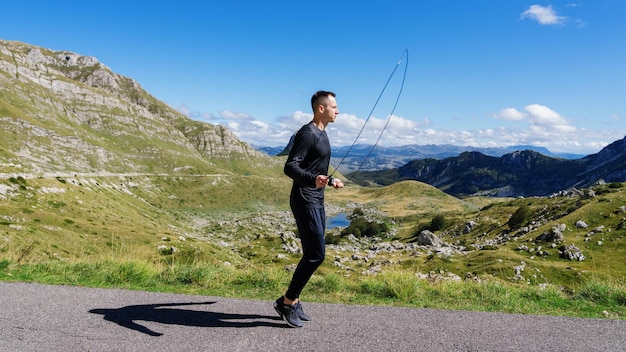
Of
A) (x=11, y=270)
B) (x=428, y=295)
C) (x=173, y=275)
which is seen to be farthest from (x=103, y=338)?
(x=428, y=295)

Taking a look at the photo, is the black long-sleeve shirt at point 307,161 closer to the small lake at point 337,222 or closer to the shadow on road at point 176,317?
the shadow on road at point 176,317

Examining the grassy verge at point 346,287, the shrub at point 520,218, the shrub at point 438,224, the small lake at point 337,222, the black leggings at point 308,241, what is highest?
the black leggings at point 308,241

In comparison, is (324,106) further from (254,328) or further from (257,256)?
(257,256)

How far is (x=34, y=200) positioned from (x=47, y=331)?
282ft

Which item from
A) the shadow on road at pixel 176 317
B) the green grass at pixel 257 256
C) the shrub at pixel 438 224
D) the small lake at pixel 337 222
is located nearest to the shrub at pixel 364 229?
the green grass at pixel 257 256

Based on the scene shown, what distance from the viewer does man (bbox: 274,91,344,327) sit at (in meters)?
6.94

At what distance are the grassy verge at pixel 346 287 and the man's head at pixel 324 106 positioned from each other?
14.4 feet

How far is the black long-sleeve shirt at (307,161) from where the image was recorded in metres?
6.95

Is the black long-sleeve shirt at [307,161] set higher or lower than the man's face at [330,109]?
lower

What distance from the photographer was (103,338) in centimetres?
615

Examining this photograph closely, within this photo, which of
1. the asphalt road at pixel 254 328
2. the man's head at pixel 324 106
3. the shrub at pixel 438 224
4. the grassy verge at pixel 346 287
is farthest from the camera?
the shrub at pixel 438 224

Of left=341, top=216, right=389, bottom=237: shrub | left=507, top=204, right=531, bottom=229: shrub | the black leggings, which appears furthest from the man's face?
left=341, top=216, right=389, bottom=237: shrub

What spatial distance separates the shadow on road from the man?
449 mm

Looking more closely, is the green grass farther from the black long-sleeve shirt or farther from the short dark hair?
the short dark hair
